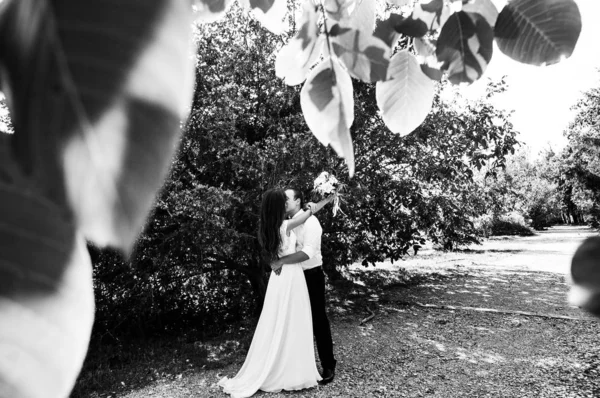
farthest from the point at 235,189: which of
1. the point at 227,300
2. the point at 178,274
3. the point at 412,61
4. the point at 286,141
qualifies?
the point at 412,61

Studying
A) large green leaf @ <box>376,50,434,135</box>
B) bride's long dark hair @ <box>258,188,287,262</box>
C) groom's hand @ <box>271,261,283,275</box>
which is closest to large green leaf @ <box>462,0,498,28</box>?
large green leaf @ <box>376,50,434,135</box>

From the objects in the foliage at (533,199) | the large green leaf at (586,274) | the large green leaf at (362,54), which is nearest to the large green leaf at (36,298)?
the large green leaf at (586,274)

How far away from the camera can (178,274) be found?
7.21 metres

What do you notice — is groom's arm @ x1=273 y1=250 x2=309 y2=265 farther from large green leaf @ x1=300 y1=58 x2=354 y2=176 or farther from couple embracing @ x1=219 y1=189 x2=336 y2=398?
large green leaf @ x1=300 y1=58 x2=354 y2=176

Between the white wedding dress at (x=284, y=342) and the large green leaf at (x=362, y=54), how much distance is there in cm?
514

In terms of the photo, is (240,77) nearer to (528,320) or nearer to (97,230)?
(528,320)

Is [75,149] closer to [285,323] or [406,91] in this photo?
[406,91]

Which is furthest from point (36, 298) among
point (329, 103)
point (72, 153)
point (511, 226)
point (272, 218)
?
point (511, 226)

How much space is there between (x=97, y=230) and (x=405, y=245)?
944 cm

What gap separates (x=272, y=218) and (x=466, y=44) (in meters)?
4.98

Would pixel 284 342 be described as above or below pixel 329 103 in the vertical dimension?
below

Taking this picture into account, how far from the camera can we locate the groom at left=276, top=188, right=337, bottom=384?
224 inches

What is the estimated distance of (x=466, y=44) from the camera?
63cm

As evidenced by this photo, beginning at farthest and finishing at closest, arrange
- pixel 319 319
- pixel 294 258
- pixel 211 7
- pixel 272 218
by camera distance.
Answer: pixel 319 319 < pixel 294 258 < pixel 272 218 < pixel 211 7
